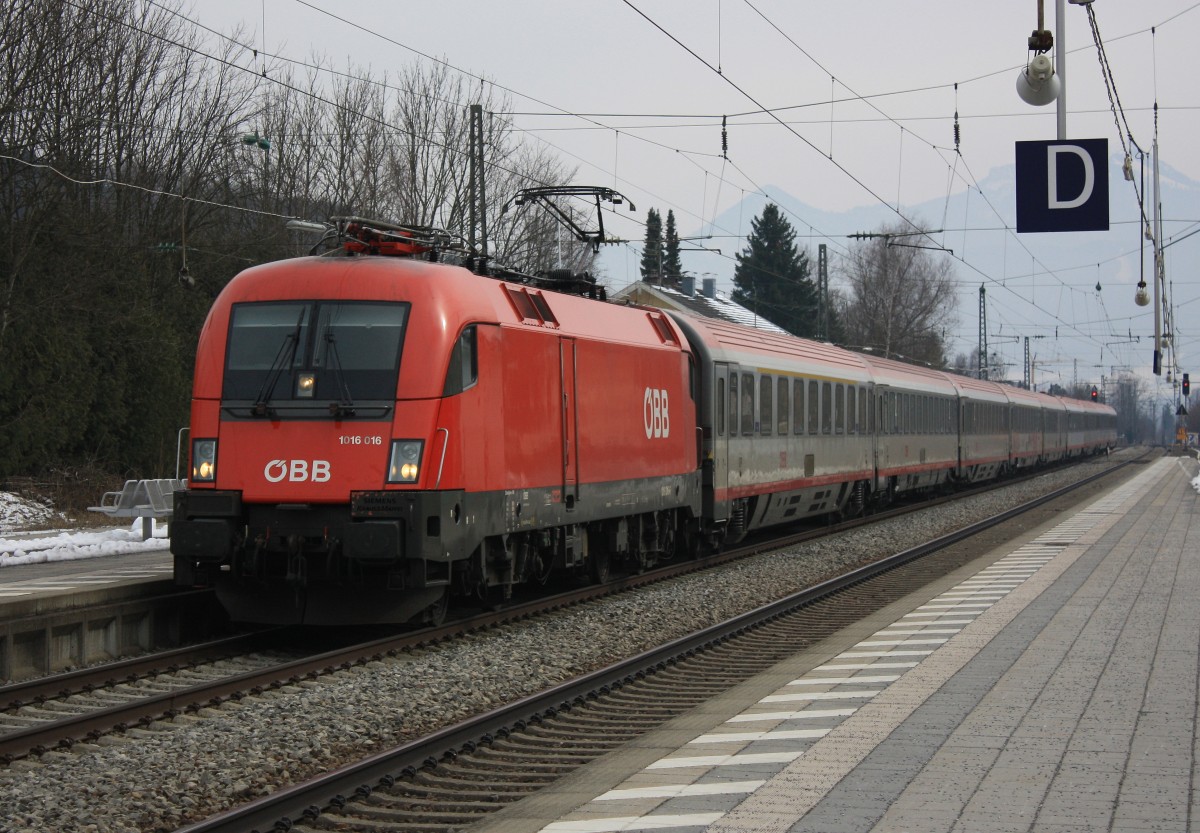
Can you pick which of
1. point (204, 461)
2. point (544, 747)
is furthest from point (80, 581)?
point (544, 747)

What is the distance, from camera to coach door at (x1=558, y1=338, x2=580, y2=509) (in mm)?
14391

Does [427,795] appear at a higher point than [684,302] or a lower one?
lower

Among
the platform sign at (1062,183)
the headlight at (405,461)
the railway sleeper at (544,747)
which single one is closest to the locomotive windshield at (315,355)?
the headlight at (405,461)

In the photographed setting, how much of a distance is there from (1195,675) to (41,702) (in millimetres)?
8073

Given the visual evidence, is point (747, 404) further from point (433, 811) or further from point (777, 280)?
point (777, 280)

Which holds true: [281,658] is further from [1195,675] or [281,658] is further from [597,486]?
[1195,675]

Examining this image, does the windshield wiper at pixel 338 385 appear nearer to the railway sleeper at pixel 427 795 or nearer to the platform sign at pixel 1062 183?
the railway sleeper at pixel 427 795

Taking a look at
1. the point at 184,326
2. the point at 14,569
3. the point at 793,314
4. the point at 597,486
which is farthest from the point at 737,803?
the point at 793,314

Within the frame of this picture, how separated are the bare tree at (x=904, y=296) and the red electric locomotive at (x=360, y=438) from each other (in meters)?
70.6

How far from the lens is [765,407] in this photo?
2219 cm

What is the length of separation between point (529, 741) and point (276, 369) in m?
4.62

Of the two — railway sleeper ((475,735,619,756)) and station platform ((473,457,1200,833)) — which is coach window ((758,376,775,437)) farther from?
railway sleeper ((475,735,619,756))

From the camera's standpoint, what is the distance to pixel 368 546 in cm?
1124

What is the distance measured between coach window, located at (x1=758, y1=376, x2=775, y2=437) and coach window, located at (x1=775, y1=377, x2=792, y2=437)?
34 cm
